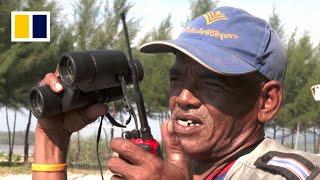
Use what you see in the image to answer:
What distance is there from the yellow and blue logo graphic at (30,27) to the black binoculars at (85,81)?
4.23 meters

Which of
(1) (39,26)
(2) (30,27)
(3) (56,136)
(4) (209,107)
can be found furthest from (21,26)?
(4) (209,107)

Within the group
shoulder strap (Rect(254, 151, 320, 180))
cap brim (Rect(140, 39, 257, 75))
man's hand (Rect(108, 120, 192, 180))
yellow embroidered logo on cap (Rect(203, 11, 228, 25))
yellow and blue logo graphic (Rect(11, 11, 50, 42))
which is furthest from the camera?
yellow and blue logo graphic (Rect(11, 11, 50, 42))

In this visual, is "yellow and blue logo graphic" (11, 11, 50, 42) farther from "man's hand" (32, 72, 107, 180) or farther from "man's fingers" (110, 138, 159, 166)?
"man's fingers" (110, 138, 159, 166)

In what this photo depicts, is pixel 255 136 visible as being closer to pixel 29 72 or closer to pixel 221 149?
pixel 221 149

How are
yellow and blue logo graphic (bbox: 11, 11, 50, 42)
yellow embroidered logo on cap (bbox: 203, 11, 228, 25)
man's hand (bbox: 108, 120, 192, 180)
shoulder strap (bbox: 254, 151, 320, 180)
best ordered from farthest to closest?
yellow and blue logo graphic (bbox: 11, 11, 50, 42), yellow embroidered logo on cap (bbox: 203, 11, 228, 25), shoulder strap (bbox: 254, 151, 320, 180), man's hand (bbox: 108, 120, 192, 180)

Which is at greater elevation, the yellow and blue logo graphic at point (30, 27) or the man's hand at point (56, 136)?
the yellow and blue logo graphic at point (30, 27)

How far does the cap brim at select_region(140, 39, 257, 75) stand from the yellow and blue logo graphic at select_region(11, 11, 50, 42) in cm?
442

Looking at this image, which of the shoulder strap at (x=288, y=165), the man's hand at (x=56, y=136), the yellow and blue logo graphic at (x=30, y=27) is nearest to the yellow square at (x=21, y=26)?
the yellow and blue logo graphic at (x=30, y=27)

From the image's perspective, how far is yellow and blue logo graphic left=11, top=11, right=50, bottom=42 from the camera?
19.8 feet

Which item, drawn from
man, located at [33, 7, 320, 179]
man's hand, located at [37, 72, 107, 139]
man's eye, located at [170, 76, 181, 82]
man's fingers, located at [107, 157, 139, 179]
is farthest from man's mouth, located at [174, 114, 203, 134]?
man's fingers, located at [107, 157, 139, 179]

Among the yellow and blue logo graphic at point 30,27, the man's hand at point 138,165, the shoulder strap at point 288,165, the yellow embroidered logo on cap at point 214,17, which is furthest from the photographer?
the yellow and blue logo graphic at point 30,27

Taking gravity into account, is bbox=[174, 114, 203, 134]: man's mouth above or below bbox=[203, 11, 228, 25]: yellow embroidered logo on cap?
below

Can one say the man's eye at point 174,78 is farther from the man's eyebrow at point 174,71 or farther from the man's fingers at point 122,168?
the man's fingers at point 122,168

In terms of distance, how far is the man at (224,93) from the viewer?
64.8 inches
